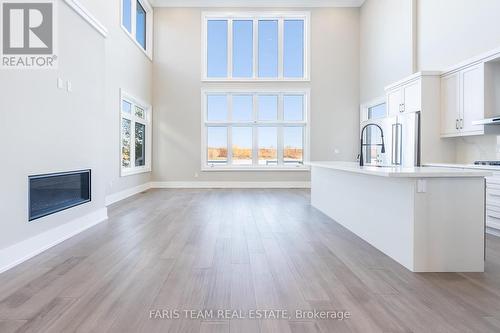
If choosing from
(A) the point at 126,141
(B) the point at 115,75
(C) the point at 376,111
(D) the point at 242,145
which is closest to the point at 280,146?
(D) the point at 242,145

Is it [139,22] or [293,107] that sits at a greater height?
[139,22]

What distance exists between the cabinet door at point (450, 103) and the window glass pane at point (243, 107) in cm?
500

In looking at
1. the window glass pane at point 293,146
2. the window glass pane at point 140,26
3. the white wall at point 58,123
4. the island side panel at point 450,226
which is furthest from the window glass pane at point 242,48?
the island side panel at point 450,226

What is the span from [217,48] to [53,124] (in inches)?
251

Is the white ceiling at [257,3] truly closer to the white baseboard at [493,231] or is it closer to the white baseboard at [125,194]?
the white baseboard at [125,194]

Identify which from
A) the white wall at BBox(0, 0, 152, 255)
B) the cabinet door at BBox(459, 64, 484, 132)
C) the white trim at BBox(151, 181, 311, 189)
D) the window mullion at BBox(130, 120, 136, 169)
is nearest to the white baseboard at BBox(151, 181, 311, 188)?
the white trim at BBox(151, 181, 311, 189)

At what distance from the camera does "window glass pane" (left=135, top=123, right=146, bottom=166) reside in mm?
7500

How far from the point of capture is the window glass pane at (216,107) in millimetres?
8719

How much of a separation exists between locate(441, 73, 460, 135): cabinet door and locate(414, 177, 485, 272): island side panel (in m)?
2.54

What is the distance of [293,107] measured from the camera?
8797mm

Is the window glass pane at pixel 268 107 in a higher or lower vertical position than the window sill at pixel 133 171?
higher

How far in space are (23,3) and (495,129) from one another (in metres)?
5.63

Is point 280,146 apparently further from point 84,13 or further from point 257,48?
point 84,13

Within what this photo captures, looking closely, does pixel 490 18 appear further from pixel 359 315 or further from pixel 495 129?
pixel 359 315
